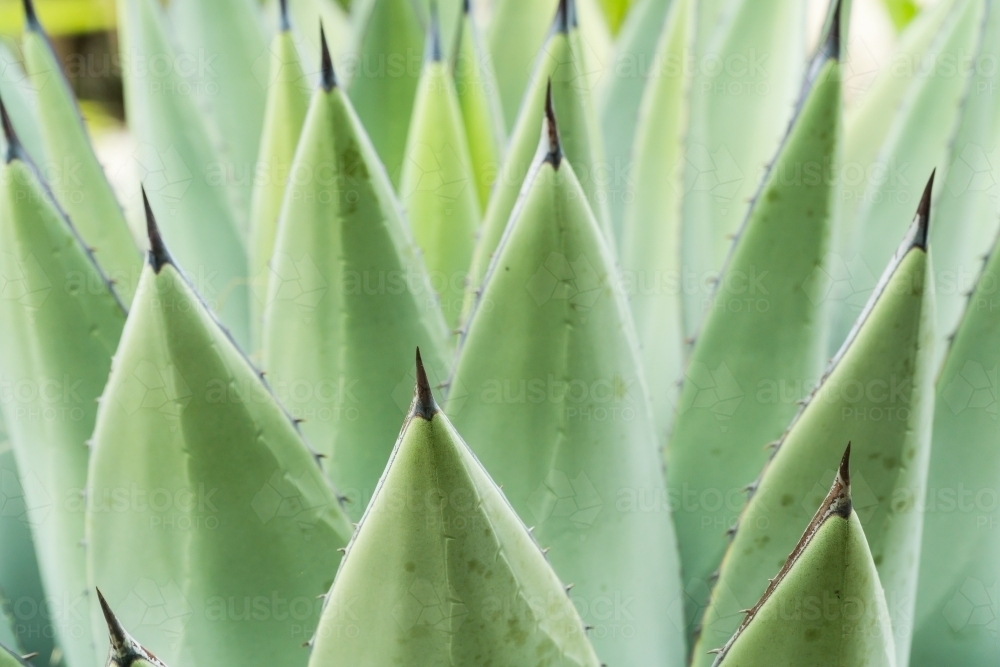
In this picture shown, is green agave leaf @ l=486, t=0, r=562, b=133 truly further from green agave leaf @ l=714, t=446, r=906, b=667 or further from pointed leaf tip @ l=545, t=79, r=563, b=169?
green agave leaf @ l=714, t=446, r=906, b=667

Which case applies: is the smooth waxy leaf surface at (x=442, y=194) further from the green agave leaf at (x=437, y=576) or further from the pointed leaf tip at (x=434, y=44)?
the green agave leaf at (x=437, y=576)

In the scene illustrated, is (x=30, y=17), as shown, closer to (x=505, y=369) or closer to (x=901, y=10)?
(x=505, y=369)

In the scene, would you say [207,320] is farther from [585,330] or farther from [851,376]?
[851,376]

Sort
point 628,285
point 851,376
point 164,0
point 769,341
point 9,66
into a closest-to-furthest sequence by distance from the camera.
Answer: point 851,376, point 769,341, point 628,285, point 9,66, point 164,0

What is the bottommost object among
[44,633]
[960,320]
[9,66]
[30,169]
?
[44,633]

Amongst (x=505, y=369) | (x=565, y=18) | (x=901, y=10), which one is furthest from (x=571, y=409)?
(x=901, y=10)

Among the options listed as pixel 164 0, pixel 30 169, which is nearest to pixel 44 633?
pixel 30 169
